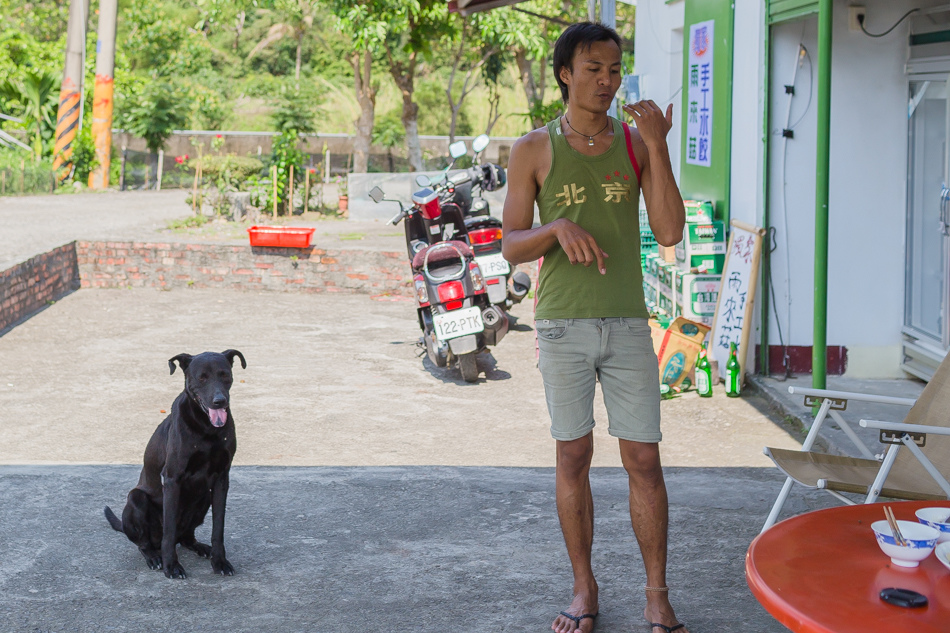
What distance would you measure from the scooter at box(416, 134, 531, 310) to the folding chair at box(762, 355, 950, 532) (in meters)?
4.85

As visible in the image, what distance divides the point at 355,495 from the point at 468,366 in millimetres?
3129

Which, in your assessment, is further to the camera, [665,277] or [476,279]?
[665,277]

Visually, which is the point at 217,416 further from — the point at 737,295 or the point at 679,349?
the point at 737,295

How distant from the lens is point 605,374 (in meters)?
3.34

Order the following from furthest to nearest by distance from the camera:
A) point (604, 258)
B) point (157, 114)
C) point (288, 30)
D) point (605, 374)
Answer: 1. point (288, 30)
2. point (157, 114)
3. point (605, 374)
4. point (604, 258)

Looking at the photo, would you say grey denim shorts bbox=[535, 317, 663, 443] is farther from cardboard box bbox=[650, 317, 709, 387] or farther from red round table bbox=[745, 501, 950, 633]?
cardboard box bbox=[650, 317, 709, 387]

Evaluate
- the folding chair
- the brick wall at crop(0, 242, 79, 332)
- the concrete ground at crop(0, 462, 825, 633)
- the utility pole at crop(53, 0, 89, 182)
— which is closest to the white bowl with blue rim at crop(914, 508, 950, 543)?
the folding chair

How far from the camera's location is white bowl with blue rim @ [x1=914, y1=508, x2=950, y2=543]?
2.48m

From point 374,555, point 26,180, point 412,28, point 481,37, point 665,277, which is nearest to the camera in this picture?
point 374,555

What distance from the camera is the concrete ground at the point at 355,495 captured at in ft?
12.0

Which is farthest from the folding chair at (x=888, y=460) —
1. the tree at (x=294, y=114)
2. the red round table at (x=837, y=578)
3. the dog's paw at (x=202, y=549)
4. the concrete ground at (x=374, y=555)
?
the tree at (x=294, y=114)

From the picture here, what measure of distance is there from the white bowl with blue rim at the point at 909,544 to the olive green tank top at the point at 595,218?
110 cm

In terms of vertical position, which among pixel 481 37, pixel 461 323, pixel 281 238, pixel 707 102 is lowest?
pixel 461 323

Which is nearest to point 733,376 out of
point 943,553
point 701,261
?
point 701,261
